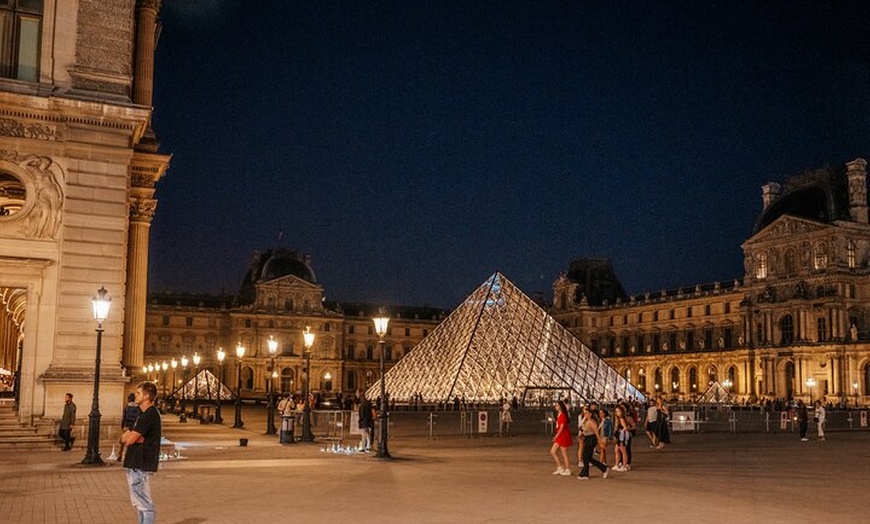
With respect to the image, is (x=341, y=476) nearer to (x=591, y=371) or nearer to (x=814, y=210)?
(x=591, y=371)

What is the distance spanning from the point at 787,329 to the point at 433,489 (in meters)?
65.0

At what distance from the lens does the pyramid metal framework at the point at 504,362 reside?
159 feet

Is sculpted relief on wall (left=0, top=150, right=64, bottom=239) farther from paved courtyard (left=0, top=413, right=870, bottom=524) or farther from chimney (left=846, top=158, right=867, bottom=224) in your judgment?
chimney (left=846, top=158, right=867, bottom=224)

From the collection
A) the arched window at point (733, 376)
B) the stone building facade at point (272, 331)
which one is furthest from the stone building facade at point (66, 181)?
the stone building facade at point (272, 331)

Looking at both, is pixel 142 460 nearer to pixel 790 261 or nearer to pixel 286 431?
pixel 286 431

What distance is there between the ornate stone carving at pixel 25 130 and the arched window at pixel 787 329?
2455 inches

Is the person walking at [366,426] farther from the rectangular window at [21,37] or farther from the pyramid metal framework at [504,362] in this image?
the pyramid metal framework at [504,362]

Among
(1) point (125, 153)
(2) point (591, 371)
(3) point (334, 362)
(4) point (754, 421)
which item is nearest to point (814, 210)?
(2) point (591, 371)

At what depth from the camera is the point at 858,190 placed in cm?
7000

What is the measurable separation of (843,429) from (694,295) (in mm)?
49528

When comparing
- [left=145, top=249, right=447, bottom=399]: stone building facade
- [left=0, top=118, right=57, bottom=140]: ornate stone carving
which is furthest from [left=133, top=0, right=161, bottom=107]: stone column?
[left=145, top=249, right=447, bottom=399]: stone building facade

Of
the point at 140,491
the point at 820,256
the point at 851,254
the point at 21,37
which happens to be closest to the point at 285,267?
the point at 820,256

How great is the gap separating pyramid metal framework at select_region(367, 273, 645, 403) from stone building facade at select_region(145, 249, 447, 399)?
37834 millimetres

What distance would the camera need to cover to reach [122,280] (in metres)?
19.1
